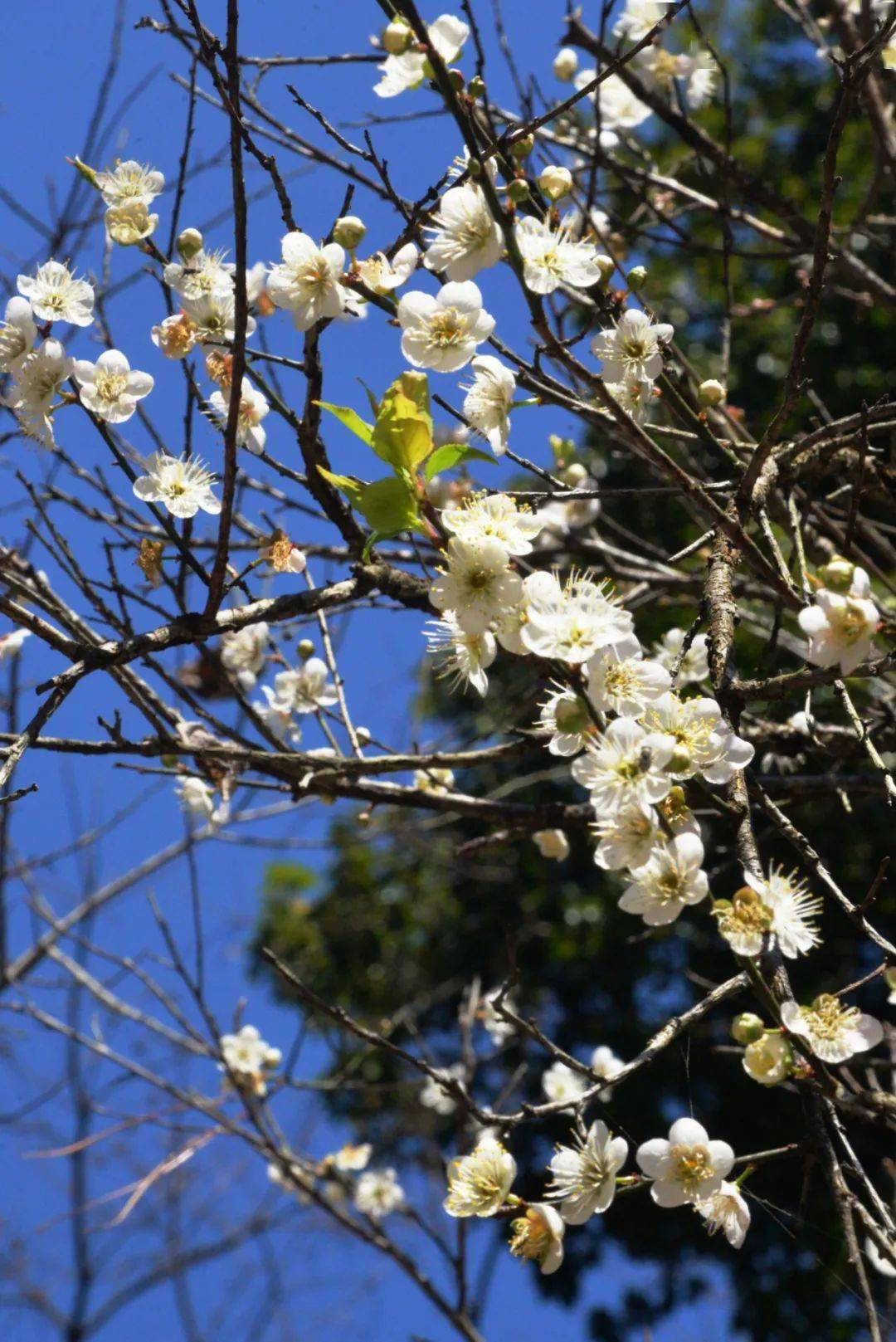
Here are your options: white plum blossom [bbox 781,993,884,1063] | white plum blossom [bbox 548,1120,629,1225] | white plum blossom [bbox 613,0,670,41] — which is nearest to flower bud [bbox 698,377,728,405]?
white plum blossom [bbox 781,993,884,1063]

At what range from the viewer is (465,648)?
1.08 metres

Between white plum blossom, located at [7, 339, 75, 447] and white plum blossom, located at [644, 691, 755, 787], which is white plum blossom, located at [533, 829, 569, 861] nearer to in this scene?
white plum blossom, located at [644, 691, 755, 787]

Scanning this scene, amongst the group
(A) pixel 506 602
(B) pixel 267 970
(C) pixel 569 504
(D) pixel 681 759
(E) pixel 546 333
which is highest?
(B) pixel 267 970

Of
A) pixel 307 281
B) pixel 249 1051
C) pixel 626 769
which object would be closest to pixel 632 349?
pixel 307 281

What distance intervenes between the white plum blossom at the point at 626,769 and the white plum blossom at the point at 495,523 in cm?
18

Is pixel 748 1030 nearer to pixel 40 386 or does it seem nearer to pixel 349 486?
pixel 349 486

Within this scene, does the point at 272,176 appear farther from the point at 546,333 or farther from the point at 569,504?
the point at 569,504

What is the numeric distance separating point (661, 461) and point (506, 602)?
0.24 metres

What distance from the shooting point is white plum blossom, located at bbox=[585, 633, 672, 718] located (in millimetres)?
1015

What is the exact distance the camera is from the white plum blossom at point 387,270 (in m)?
1.25

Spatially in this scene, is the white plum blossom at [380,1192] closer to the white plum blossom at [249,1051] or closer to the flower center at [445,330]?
the white plum blossom at [249,1051]

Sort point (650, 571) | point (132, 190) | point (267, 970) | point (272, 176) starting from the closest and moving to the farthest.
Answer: point (272, 176) → point (132, 190) → point (650, 571) → point (267, 970)

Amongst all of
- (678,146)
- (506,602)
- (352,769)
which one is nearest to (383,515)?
(506,602)

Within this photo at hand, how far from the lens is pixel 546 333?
1.11 metres
